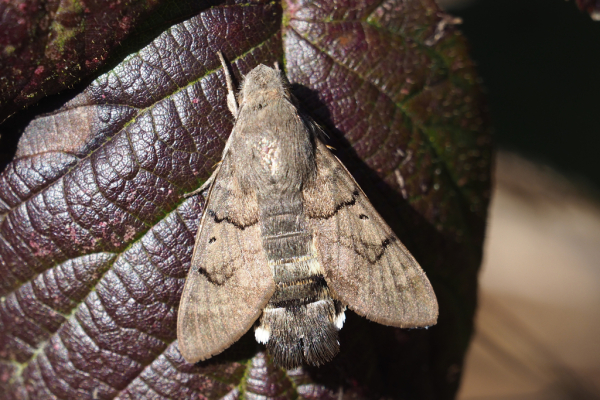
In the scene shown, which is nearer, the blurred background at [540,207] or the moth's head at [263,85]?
the moth's head at [263,85]

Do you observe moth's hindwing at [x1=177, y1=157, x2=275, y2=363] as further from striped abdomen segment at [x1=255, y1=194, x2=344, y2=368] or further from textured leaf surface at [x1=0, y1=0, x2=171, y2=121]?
textured leaf surface at [x1=0, y1=0, x2=171, y2=121]

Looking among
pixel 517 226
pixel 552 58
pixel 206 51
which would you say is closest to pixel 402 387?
pixel 206 51

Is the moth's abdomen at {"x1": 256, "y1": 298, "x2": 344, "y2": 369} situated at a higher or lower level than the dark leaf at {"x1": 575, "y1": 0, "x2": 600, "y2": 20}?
lower

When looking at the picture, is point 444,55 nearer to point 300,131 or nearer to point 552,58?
point 300,131

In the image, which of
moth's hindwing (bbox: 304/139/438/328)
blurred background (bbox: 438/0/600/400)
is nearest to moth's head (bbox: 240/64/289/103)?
moth's hindwing (bbox: 304/139/438/328)

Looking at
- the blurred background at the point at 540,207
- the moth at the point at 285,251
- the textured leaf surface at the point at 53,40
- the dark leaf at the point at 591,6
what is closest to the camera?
the textured leaf surface at the point at 53,40

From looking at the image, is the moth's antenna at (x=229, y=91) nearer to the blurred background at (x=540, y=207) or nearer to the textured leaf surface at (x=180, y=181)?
the textured leaf surface at (x=180, y=181)

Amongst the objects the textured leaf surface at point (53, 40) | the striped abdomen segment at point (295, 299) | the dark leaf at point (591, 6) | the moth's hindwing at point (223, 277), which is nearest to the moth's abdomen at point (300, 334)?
the striped abdomen segment at point (295, 299)
